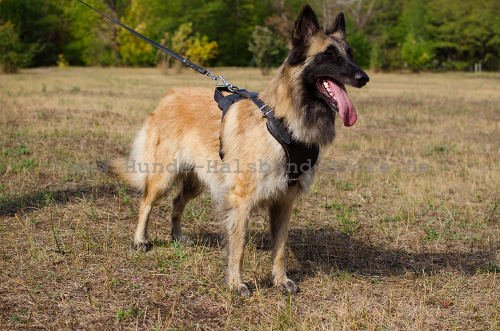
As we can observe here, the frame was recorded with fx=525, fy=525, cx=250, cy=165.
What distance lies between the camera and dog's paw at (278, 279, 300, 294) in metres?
4.29

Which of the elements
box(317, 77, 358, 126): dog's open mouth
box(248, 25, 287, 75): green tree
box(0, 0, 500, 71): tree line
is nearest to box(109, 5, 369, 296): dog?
box(317, 77, 358, 126): dog's open mouth

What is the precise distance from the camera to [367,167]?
8.67m

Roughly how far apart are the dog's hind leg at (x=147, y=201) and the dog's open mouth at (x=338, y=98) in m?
1.87

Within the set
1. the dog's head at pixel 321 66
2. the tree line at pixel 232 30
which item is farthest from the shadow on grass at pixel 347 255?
the tree line at pixel 232 30

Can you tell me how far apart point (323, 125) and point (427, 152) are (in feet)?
21.7

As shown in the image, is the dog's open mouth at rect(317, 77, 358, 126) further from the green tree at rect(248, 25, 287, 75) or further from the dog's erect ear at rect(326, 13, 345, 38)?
the green tree at rect(248, 25, 287, 75)

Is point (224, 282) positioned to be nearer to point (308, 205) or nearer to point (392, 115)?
point (308, 205)

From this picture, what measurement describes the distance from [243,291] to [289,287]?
40 cm

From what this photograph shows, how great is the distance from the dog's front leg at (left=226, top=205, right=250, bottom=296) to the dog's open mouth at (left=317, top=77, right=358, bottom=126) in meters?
1.07

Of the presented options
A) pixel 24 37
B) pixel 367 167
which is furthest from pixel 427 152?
pixel 24 37

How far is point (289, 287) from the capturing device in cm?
430

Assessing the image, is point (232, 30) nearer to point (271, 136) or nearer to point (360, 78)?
point (271, 136)

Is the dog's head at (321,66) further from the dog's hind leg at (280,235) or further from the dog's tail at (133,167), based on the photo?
the dog's tail at (133,167)

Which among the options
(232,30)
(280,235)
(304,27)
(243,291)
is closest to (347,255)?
(280,235)
